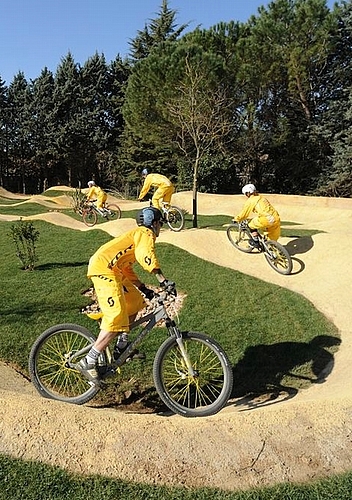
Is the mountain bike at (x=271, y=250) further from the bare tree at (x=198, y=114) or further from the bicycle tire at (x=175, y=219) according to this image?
the bare tree at (x=198, y=114)

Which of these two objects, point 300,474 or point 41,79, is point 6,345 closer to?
point 300,474

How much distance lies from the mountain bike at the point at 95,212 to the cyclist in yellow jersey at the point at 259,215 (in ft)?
29.8

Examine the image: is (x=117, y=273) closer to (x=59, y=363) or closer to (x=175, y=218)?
(x=59, y=363)

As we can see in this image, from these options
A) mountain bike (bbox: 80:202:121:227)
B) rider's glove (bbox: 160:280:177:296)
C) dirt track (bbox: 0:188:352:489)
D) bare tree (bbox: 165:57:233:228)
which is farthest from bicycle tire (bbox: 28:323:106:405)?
mountain bike (bbox: 80:202:121:227)

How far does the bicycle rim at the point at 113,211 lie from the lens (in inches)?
753

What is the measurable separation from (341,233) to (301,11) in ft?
78.1

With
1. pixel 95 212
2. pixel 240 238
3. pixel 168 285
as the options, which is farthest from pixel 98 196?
pixel 168 285

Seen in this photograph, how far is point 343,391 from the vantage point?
5.27 m

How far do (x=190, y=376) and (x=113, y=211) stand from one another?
15.6 metres

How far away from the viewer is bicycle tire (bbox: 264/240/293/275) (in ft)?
33.6

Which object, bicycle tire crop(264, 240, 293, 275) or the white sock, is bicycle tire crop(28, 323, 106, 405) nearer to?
the white sock

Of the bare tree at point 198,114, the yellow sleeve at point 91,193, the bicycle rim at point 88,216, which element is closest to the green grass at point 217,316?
the bare tree at point 198,114

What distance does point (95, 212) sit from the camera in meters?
19.2

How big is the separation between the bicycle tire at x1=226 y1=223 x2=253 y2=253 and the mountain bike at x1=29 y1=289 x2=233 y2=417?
6384 mm
